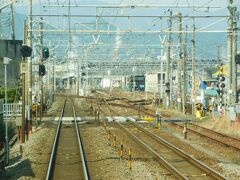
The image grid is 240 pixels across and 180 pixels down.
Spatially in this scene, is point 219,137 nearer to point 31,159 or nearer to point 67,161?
point 67,161

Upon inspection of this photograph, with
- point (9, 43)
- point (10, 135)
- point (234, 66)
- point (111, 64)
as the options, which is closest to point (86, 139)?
point (10, 135)

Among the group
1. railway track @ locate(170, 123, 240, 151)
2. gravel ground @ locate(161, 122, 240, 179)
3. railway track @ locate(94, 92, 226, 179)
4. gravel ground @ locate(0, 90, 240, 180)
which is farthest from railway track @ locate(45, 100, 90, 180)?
railway track @ locate(170, 123, 240, 151)

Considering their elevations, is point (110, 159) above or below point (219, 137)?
above

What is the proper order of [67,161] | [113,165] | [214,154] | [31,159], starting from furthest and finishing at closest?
[214,154]
[31,159]
[67,161]
[113,165]

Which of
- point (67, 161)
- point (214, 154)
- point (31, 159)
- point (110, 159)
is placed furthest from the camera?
point (214, 154)

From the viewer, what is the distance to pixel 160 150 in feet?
58.4

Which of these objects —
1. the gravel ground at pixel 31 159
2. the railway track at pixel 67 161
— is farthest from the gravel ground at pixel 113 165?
the gravel ground at pixel 31 159

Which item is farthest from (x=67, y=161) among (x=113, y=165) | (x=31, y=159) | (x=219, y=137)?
(x=219, y=137)

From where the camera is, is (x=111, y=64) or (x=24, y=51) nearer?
(x=24, y=51)

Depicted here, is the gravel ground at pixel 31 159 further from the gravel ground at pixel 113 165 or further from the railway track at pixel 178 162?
the railway track at pixel 178 162

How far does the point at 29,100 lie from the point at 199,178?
15567 mm

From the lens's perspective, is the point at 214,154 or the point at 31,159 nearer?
the point at 31,159

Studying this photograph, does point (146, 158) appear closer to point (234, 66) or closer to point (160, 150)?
point (160, 150)

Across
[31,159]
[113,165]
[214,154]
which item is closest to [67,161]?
[31,159]
